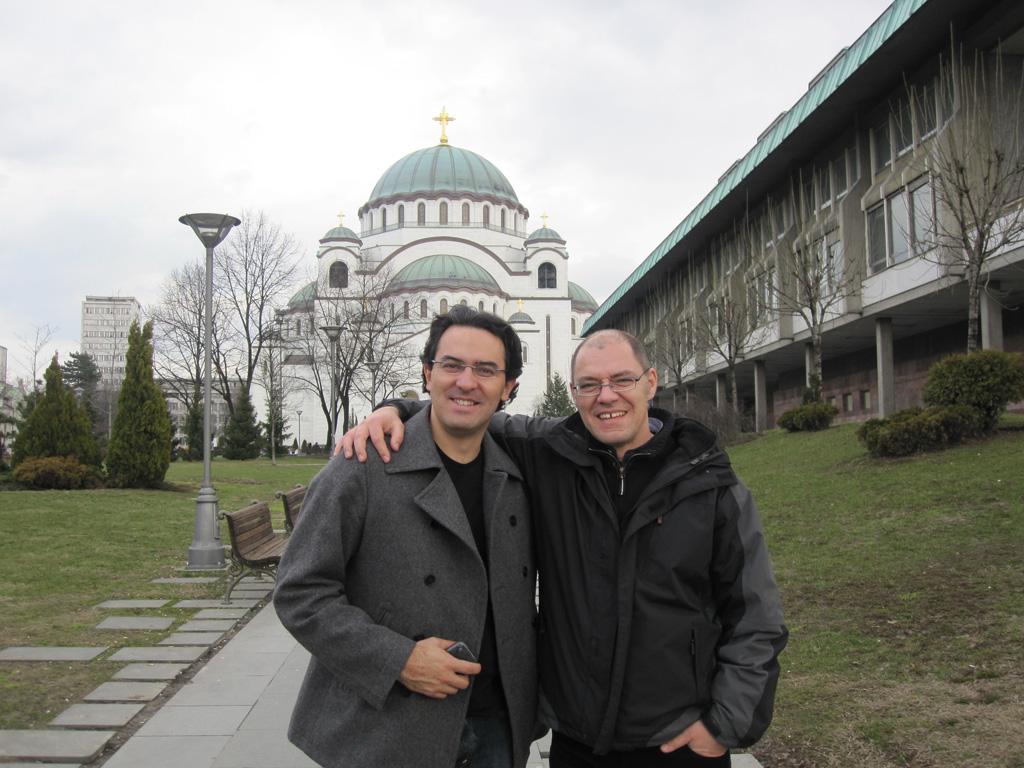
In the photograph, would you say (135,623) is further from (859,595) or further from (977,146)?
(977,146)

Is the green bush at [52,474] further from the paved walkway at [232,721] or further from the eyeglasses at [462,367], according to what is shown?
the eyeglasses at [462,367]

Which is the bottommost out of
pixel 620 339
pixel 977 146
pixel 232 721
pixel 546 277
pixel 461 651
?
pixel 232 721

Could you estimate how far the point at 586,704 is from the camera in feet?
7.67

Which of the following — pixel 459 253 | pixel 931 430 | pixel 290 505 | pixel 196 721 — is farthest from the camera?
pixel 459 253

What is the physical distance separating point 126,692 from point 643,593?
432cm

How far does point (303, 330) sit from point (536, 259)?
28.6 m

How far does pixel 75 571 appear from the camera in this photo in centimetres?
967

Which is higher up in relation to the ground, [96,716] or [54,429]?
[54,429]

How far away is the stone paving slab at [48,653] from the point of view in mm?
6086

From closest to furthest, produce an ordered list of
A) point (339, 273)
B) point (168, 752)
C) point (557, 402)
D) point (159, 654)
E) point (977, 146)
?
point (168, 752)
point (159, 654)
point (977, 146)
point (557, 402)
point (339, 273)

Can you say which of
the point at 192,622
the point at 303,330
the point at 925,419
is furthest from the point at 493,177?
the point at 192,622

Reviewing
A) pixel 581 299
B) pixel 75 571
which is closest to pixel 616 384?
pixel 75 571

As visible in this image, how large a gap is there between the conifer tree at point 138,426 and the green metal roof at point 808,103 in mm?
17016

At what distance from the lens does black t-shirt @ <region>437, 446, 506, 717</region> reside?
2.36 m
